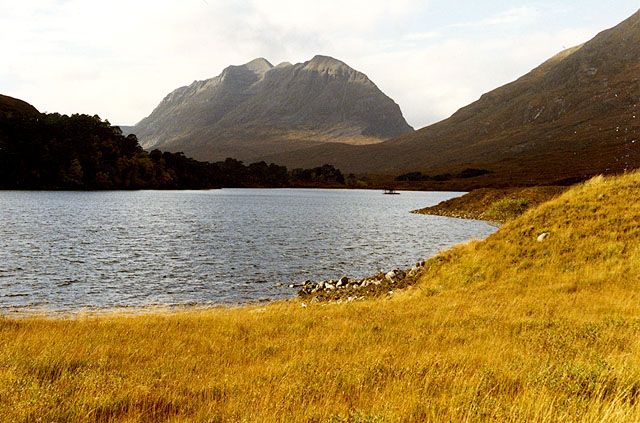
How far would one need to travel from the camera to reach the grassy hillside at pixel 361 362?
6.64 metres

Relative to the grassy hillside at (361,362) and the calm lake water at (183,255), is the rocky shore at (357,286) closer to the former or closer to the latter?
the calm lake water at (183,255)

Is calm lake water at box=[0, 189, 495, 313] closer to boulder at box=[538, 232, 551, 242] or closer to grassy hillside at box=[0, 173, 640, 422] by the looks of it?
grassy hillside at box=[0, 173, 640, 422]

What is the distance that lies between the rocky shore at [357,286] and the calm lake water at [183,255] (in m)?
1.96

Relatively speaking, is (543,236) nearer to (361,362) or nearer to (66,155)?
(361,362)

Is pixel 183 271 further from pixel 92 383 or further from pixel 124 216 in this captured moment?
pixel 124 216

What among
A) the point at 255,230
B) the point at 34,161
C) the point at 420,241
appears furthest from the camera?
the point at 34,161

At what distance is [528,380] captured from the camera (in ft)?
25.5

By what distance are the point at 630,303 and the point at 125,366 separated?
15.6 metres

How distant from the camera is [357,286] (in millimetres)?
29875

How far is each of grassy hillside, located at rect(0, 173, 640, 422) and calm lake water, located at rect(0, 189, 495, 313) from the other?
44.3 feet

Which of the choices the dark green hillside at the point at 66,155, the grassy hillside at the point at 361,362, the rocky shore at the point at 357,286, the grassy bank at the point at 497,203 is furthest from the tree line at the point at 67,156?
the grassy hillside at the point at 361,362

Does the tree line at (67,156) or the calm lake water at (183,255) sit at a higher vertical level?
the tree line at (67,156)

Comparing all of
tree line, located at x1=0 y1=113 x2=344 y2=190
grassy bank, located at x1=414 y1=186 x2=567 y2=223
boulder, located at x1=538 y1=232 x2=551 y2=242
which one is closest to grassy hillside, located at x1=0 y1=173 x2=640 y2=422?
boulder, located at x1=538 y1=232 x2=551 y2=242

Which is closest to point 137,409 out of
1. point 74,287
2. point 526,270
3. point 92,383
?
point 92,383
